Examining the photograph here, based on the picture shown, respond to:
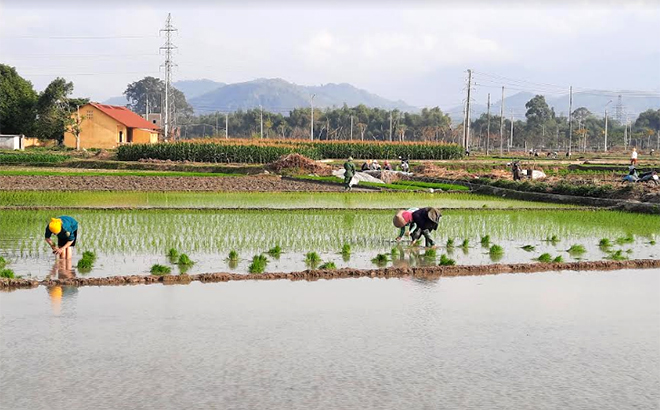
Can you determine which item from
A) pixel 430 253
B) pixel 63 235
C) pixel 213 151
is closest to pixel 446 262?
pixel 430 253

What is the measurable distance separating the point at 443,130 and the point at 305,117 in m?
19.7

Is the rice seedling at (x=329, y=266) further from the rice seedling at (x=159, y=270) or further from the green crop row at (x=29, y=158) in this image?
the green crop row at (x=29, y=158)

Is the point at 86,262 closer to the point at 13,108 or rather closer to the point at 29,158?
the point at 29,158

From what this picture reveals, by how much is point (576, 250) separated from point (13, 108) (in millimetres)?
59064

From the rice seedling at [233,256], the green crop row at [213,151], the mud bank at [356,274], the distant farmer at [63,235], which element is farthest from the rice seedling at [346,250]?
the green crop row at [213,151]

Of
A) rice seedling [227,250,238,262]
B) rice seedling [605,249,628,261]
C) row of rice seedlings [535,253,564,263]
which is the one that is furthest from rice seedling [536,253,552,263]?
rice seedling [227,250,238,262]

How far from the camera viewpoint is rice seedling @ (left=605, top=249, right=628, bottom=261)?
45.3 feet

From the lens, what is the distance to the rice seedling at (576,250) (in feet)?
48.0

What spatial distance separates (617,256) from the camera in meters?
14.0

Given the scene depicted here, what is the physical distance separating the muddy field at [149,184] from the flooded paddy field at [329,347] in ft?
62.3

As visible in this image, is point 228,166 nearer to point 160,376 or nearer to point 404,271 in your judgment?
point 404,271

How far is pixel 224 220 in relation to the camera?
19.0 m

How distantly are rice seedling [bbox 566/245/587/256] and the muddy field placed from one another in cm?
1599

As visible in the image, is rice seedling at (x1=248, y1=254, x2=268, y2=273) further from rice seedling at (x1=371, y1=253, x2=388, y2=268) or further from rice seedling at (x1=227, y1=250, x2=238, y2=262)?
rice seedling at (x1=371, y1=253, x2=388, y2=268)
